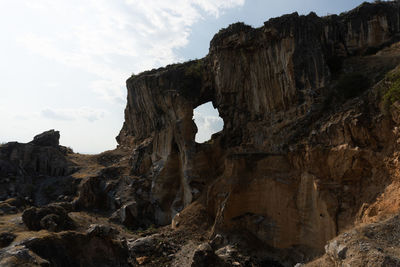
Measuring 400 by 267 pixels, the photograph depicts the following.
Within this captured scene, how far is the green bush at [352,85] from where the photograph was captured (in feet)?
59.4

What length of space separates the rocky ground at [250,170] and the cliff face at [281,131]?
3.2 inches

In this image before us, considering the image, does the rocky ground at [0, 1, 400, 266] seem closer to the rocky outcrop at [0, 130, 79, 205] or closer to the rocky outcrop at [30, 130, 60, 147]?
the rocky outcrop at [0, 130, 79, 205]

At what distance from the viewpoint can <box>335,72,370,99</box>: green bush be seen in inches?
713

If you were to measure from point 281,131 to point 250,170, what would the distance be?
3.87m

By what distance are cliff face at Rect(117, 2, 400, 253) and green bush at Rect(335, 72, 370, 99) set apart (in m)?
0.15

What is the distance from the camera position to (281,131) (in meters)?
21.5

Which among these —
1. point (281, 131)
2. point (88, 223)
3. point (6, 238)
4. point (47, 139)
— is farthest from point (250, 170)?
point (47, 139)

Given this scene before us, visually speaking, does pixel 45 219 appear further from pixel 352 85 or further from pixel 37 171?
pixel 37 171

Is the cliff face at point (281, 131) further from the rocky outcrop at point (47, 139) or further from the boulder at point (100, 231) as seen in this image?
the rocky outcrop at point (47, 139)

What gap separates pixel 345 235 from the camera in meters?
10.8

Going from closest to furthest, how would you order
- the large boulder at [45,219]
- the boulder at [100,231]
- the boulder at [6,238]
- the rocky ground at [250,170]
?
1. the boulder at [6,238]
2. the rocky ground at [250,170]
3. the boulder at [100,231]
4. the large boulder at [45,219]

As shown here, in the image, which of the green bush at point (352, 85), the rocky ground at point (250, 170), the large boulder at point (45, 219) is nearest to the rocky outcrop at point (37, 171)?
the rocky ground at point (250, 170)

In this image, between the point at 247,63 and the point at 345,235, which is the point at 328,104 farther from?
the point at 345,235

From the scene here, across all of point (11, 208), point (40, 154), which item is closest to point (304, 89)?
point (11, 208)
